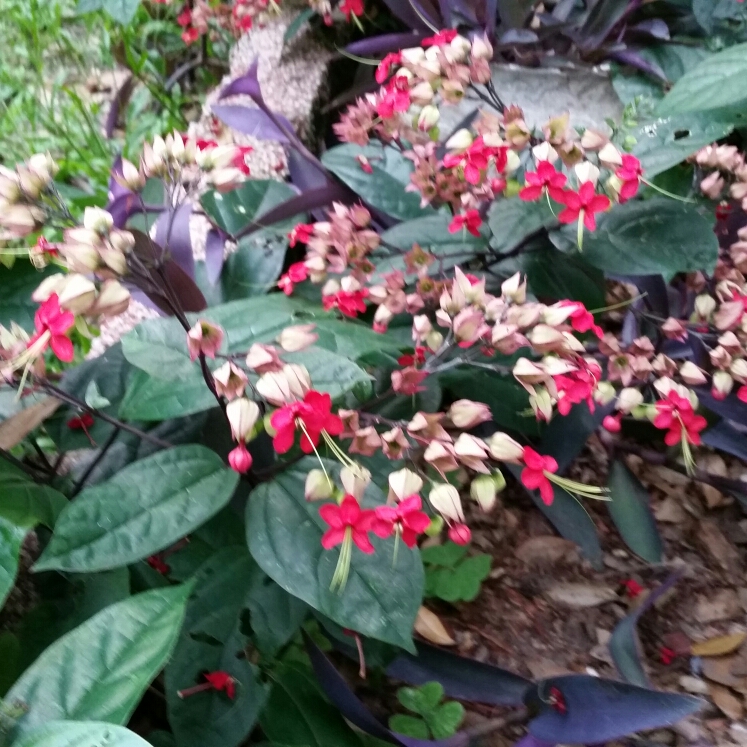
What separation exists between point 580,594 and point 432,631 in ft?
0.76

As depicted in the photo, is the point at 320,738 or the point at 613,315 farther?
the point at 613,315

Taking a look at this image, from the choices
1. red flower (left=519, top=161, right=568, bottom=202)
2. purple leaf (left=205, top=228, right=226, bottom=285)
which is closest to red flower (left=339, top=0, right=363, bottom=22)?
purple leaf (left=205, top=228, right=226, bottom=285)

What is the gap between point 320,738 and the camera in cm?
64

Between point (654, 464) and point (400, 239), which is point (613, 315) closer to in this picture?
point (654, 464)

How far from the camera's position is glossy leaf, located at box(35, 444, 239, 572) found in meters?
0.49

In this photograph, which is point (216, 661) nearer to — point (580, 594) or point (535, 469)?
point (535, 469)

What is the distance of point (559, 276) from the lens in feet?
2.76

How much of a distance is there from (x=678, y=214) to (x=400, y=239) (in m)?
0.36

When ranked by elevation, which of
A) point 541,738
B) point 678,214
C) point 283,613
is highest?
point 678,214

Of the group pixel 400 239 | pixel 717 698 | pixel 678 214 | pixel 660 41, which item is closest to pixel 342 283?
pixel 400 239

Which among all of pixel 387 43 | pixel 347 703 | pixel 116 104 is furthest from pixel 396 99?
pixel 116 104

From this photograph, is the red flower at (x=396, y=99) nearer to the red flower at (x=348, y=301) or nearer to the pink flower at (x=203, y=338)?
the red flower at (x=348, y=301)

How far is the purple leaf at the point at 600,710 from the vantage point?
0.56m

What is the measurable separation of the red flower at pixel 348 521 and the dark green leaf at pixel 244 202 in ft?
2.06
